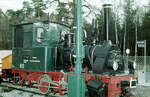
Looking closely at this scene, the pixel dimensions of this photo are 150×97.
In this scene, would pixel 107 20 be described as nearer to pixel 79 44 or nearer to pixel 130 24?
pixel 79 44

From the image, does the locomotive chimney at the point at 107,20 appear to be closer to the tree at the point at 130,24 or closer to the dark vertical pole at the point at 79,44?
the dark vertical pole at the point at 79,44

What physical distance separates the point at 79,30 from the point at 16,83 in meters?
5.84

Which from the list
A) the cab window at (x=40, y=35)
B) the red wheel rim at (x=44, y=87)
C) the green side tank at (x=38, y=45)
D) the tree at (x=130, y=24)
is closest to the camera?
the red wheel rim at (x=44, y=87)

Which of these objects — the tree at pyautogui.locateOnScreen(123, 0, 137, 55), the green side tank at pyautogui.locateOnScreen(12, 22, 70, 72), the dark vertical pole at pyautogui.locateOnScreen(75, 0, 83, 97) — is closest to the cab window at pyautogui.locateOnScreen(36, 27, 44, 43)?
the green side tank at pyautogui.locateOnScreen(12, 22, 70, 72)

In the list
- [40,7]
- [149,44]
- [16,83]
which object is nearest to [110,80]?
[16,83]

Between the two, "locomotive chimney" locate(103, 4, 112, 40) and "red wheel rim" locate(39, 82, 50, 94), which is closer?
"locomotive chimney" locate(103, 4, 112, 40)

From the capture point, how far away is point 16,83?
29.5 feet

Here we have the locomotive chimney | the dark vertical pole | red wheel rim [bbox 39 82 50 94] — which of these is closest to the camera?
the dark vertical pole

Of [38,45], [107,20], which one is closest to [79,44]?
[107,20]

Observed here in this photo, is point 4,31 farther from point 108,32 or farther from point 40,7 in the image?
point 108,32

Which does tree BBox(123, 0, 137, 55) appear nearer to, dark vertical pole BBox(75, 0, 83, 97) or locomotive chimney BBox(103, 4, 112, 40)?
locomotive chimney BBox(103, 4, 112, 40)

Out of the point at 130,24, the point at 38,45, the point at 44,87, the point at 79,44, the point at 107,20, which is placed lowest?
the point at 44,87

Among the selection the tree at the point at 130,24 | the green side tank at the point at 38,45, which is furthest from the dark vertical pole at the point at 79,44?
the tree at the point at 130,24

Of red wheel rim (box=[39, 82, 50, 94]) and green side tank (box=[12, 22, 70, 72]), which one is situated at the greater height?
green side tank (box=[12, 22, 70, 72])
